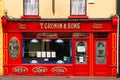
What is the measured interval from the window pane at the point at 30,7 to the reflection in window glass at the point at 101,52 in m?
3.88

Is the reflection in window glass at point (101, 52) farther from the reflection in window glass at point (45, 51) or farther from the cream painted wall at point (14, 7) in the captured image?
the cream painted wall at point (14, 7)

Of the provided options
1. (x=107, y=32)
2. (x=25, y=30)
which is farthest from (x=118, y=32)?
(x=25, y=30)

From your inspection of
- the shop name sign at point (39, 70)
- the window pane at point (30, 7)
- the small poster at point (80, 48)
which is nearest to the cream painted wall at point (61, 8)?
the window pane at point (30, 7)

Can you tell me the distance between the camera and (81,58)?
2689cm

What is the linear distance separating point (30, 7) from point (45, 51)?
2568 millimetres

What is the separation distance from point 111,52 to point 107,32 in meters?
1.11

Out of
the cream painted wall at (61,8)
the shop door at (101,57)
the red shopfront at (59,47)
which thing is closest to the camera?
the red shopfront at (59,47)

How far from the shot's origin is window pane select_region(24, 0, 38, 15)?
88.5 feet

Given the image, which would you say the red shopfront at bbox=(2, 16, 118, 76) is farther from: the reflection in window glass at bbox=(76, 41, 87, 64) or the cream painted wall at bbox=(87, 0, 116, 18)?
the cream painted wall at bbox=(87, 0, 116, 18)

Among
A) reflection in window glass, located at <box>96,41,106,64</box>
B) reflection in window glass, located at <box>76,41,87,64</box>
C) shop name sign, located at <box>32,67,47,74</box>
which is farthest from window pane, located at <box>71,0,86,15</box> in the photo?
shop name sign, located at <box>32,67,47,74</box>

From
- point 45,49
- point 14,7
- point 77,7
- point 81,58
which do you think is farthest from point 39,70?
point 77,7

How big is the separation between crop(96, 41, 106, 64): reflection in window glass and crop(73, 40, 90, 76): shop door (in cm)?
55

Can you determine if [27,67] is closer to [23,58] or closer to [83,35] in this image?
[23,58]

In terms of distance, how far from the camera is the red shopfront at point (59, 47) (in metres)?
26.5
